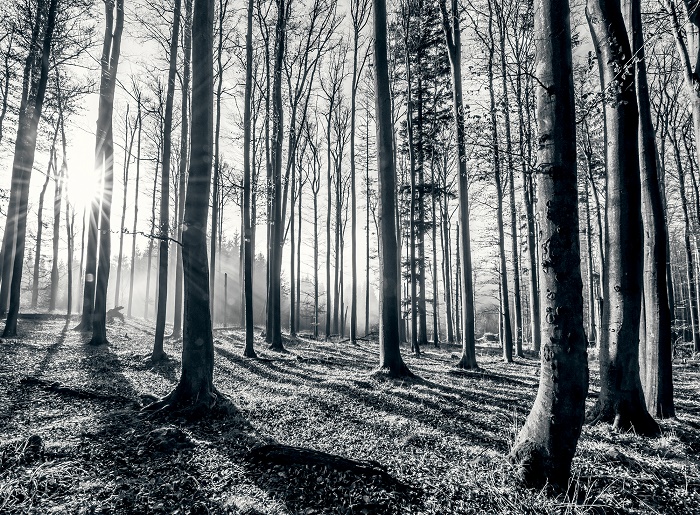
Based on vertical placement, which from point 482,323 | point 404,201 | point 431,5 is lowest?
point 482,323

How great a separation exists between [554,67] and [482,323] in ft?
205

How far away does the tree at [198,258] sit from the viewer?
16.1ft

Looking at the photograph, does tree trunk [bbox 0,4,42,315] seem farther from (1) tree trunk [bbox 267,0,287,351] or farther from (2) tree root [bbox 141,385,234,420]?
(2) tree root [bbox 141,385,234,420]

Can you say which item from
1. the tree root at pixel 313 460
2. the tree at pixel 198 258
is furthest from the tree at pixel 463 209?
the tree root at pixel 313 460

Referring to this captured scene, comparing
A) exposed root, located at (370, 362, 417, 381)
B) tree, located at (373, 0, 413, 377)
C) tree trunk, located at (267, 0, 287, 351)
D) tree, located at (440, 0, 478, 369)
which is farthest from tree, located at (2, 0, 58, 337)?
tree, located at (440, 0, 478, 369)

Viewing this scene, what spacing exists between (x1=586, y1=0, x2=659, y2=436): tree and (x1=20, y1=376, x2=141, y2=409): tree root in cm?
631

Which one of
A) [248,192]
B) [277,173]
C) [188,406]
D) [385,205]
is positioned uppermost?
[277,173]

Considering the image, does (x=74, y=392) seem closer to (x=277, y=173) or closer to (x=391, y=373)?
(x=391, y=373)

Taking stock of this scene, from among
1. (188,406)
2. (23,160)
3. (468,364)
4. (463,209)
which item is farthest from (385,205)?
(23,160)

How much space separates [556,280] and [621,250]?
250 cm

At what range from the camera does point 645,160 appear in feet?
18.3

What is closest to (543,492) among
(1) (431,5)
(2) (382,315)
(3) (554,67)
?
(3) (554,67)

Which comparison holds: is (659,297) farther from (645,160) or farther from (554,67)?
(554,67)

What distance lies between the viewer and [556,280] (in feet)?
9.52
